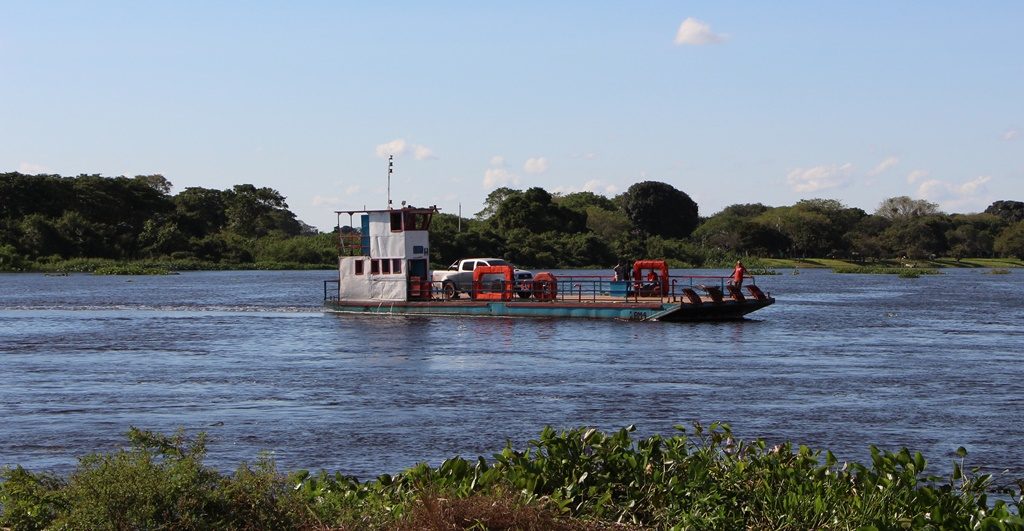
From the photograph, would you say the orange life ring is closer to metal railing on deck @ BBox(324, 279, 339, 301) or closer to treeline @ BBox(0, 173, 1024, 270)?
metal railing on deck @ BBox(324, 279, 339, 301)

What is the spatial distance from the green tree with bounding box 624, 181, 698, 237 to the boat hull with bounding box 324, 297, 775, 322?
124 m

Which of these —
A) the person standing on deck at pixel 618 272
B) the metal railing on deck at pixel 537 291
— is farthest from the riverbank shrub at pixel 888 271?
the metal railing on deck at pixel 537 291

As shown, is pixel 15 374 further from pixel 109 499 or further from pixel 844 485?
pixel 844 485

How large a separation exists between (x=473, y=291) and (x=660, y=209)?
12568 centimetres

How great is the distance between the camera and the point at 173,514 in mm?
8875

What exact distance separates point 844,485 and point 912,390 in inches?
698

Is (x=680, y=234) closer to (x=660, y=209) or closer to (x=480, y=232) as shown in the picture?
(x=660, y=209)

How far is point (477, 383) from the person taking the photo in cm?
2788

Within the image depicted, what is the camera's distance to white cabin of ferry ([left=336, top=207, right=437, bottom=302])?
48.8 m

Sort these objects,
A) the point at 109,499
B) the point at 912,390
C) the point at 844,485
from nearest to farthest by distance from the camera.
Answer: the point at 109,499, the point at 844,485, the point at 912,390

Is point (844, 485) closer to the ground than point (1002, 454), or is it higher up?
higher up

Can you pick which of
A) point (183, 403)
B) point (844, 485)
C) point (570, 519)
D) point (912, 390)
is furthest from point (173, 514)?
point (912, 390)

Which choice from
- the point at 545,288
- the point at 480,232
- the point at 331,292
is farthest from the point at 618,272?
the point at 480,232

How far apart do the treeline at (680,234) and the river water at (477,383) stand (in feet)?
241
